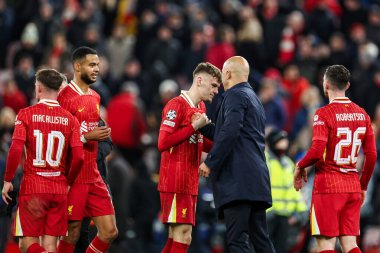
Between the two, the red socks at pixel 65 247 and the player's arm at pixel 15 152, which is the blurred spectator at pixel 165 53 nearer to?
the red socks at pixel 65 247

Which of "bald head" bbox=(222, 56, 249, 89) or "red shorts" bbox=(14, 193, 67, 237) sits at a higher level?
"bald head" bbox=(222, 56, 249, 89)

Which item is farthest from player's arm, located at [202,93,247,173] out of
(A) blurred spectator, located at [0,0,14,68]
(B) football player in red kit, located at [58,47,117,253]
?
(A) blurred spectator, located at [0,0,14,68]

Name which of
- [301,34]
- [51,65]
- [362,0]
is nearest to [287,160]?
[51,65]

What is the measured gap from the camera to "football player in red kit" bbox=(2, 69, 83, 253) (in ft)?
38.2

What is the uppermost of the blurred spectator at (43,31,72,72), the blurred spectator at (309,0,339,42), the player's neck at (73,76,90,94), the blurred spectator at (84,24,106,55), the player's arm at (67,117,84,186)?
the blurred spectator at (309,0,339,42)

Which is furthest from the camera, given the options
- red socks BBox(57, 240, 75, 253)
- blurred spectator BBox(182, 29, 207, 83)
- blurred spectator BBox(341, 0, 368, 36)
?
blurred spectator BBox(341, 0, 368, 36)

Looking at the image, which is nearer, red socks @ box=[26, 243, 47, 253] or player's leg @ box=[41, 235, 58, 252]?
red socks @ box=[26, 243, 47, 253]

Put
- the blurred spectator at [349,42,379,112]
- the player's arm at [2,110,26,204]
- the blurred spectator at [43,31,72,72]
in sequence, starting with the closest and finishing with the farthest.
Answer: the player's arm at [2,110,26,204] → the blurred spectator at [43,31,72,72] → the blurred spectator at [349,42,379,112]

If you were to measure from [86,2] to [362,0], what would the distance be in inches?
264

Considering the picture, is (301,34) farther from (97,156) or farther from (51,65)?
(97,156)

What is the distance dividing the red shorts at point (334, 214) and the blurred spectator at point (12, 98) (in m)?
10.0

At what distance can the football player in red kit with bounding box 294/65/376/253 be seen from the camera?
11859 mm

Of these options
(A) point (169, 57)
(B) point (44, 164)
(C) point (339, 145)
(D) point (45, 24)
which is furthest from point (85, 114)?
(D) point (45, 24)

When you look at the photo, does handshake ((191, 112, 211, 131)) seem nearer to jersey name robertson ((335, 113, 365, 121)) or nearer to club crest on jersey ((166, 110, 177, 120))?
club crest on jersey ((166, 110, 177, 120))
